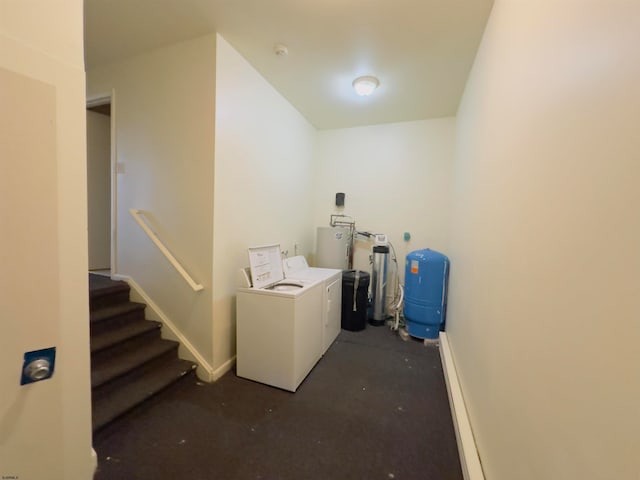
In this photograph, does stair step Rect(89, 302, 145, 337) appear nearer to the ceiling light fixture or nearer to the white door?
the white door

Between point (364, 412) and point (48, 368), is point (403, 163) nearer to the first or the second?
point (364, 412)

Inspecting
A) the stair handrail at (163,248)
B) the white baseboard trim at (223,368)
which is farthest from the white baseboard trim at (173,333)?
the stair handrail at (163,248)

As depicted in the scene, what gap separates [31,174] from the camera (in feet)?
3.03

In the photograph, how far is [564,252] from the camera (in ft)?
2.35

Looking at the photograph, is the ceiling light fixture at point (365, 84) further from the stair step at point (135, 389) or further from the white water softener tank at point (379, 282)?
the stair step at point (135, 389)

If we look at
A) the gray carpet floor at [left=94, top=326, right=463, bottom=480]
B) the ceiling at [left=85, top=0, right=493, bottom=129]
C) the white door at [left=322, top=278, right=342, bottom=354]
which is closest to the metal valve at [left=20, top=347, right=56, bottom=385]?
the gray carpet floor at [left=94, top=326, right=463, bottom=480]

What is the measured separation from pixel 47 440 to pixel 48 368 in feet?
0.98

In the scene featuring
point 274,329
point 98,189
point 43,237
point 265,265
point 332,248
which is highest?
point 98,189

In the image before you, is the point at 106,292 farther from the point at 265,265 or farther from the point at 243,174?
the point at 243,174

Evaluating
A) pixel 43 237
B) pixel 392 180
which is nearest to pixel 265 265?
pixel 43 237

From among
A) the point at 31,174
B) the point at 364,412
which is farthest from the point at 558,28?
the point at 364,412

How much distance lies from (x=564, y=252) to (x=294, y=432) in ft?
6.03

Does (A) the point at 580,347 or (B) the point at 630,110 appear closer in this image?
(B) the point at 630,110

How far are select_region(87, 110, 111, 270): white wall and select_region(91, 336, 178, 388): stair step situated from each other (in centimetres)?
169
